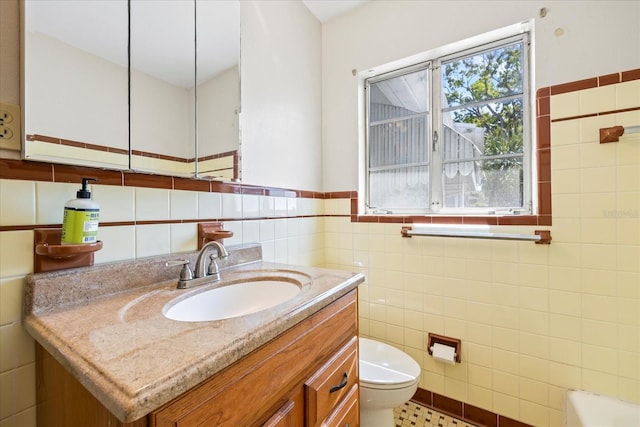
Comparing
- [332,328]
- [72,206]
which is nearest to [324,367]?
[332,328]

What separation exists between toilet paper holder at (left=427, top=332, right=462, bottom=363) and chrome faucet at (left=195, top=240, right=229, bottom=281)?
124 centimetres

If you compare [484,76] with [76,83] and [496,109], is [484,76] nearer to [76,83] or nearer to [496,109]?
[496,109]

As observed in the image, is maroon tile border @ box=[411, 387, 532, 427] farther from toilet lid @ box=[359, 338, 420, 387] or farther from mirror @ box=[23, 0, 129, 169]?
mirror @ box=[23, 0, 129, 169]

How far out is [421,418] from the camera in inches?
59.7

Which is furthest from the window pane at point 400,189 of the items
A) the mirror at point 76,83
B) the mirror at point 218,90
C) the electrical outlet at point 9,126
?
the electrical outlet at point 9,126

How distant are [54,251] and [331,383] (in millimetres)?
819

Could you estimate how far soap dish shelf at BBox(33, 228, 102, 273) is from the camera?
2.25 ft

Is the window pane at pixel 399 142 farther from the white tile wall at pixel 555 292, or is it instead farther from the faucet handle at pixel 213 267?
the faucet handle at pixel 213 267

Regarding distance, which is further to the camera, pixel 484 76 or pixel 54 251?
pixel 484 76

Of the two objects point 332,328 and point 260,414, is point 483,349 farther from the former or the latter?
point 260,414

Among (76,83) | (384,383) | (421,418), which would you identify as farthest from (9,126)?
(421,418)

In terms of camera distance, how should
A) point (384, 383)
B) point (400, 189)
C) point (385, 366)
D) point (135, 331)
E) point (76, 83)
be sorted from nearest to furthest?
point (135, 331) < point (76, 83) < point (384, 383) < point (385, 366) < point (400, 189)

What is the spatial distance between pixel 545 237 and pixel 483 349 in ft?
2.13

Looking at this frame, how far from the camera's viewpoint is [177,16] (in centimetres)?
108
